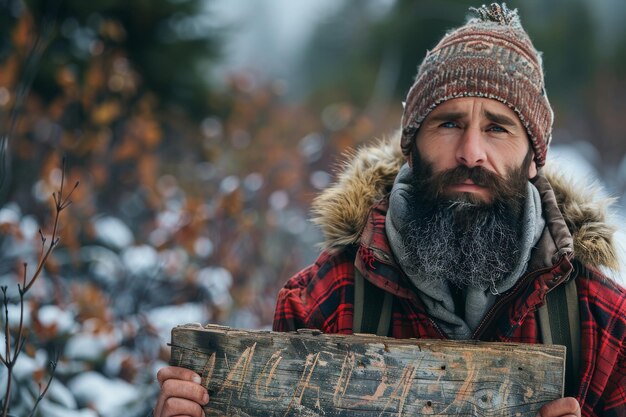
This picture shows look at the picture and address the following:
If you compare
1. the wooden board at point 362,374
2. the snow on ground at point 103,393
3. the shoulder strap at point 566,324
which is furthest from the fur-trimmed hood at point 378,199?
the snow on ground at point 103,393

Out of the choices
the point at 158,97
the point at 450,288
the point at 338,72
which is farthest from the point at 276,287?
the point at 338,72

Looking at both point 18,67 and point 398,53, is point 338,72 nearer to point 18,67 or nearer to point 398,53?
point 398,53

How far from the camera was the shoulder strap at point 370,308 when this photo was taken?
9.49ft

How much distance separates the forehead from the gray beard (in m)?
0.33

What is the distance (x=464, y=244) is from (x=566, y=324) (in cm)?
45

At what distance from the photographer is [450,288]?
2.95 m

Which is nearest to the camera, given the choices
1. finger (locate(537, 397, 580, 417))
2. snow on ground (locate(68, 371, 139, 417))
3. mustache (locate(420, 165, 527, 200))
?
finger (locate(537, 397, 580, 417))

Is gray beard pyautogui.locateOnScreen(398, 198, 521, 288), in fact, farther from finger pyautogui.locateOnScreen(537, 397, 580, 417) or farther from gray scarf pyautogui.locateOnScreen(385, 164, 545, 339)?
finger pyautogui.locateOnScreen(537, 397, 580, 417)

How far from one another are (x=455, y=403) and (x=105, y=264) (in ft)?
13.8

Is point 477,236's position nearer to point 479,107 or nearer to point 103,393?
point 479,107

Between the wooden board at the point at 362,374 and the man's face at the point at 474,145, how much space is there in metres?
0.62

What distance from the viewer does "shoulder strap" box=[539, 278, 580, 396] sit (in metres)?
2.73

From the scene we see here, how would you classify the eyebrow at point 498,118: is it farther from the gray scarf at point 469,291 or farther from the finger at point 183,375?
the finger at point 183,375

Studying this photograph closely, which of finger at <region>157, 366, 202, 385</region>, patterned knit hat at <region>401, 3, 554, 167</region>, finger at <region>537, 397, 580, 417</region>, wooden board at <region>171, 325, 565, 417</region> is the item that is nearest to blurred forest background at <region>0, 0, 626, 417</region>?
patterned knit hat at <region>401, 3, 554, 167</region>
